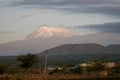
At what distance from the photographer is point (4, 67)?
77750 mm

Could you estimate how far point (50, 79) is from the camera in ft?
165

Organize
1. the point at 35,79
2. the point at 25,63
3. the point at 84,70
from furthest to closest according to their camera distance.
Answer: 1. the point at 25,63
2. the point at 84,70
3. the point at 35,79

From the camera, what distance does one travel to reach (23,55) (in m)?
85.8

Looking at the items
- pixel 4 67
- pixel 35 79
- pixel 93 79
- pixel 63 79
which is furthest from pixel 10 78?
pixel 4 67

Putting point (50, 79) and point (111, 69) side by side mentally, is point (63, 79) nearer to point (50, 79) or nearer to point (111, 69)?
point (50, 79)

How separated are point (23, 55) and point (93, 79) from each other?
37.5 metres

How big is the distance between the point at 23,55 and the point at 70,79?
36131 millimetres

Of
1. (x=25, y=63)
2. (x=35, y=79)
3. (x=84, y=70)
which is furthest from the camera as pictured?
(x=25, y=63)

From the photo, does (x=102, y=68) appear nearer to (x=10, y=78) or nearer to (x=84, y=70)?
(x=84, y=70)

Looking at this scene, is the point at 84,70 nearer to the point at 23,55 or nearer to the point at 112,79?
the point at 23,55

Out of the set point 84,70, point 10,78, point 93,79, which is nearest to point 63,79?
point 93,79

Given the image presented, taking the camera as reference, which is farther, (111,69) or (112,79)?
(111,69)

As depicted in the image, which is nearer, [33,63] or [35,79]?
[35,79]

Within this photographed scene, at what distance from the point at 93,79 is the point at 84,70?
86.3ft
